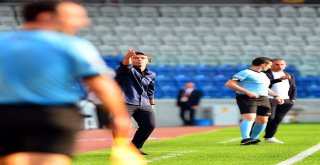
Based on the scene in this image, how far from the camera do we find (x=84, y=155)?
46.1 ft

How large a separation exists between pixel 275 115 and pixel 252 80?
7.52 feet

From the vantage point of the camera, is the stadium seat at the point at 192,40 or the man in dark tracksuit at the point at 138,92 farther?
the stadium seat at the point at 192,40

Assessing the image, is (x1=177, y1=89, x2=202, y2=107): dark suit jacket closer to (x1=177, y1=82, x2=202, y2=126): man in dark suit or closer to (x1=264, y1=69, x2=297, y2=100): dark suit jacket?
(x1=177, y1=82, x2=202, y2=126): man in dark suit

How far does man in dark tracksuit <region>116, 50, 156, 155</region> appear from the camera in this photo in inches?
527

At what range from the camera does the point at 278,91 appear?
17969 mm

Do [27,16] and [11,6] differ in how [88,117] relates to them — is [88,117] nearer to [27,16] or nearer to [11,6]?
[11,6]

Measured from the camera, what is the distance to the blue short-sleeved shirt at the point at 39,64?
4555 mm

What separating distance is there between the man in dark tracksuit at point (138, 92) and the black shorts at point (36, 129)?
8.63m

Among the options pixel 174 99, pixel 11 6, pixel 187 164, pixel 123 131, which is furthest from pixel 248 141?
pixel 11 6

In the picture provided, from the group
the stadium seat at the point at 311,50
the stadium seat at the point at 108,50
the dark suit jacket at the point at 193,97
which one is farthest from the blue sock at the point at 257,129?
the stadium seat at the point at 311,50

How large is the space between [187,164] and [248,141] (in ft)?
17.0

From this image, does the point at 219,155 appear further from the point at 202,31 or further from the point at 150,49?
the point at 202,31

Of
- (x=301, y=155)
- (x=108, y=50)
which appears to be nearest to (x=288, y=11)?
(x=108, y=50)

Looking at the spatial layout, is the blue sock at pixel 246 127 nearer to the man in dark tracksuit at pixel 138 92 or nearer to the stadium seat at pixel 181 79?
the man in dark tracksuit at pixel 138 92
